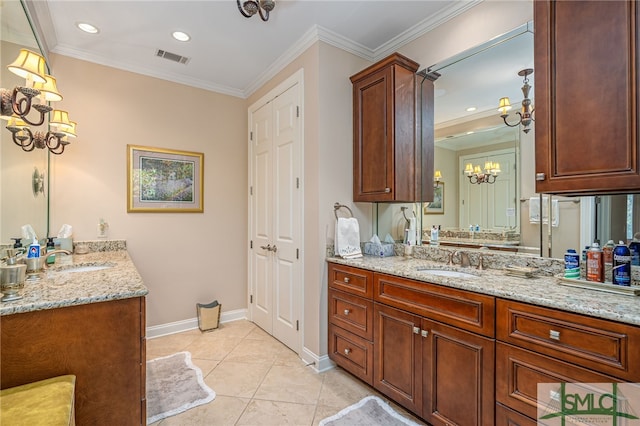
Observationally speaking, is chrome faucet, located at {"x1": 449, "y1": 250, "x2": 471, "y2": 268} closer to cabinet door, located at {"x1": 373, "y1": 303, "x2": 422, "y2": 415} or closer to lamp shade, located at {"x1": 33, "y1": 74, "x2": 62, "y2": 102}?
cabinet door, located at {"x1": 373, "y1": 303, "x2": 422, "y2": 415}

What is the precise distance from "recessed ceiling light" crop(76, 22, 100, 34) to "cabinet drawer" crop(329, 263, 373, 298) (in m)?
2.75

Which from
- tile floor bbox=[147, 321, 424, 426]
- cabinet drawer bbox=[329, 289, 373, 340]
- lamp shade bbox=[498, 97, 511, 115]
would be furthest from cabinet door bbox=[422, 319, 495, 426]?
lamp shade bbox=[498, 97, 511, 115]

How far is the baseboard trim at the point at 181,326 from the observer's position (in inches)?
124

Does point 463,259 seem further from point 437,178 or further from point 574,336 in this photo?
point 574,336

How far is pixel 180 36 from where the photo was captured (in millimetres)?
2588

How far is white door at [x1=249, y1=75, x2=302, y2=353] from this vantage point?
2.80 metres

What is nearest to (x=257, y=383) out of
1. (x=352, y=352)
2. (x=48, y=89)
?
(x=352, y=352)

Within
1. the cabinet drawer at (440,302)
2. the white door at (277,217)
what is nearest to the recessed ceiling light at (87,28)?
the white door at (277,217)

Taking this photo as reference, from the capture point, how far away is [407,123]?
7.96 ft

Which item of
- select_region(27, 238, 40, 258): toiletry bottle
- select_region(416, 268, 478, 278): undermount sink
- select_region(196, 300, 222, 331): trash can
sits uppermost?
select_region(27, 238, 40, 258): toiletry bottle

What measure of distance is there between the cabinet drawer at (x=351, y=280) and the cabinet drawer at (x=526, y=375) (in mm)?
883

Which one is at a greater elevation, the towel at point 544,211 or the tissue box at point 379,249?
the towel at point 544,211

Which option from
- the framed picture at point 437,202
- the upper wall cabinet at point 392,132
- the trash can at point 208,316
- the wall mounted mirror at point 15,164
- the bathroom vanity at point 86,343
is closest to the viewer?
the bathroom vanity at point 86,343

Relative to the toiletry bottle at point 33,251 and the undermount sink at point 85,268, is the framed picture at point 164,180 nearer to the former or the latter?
the undermount sink at point 85,268
